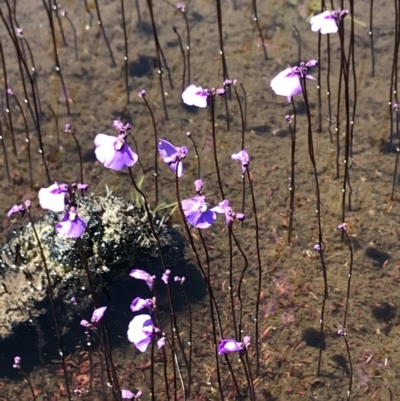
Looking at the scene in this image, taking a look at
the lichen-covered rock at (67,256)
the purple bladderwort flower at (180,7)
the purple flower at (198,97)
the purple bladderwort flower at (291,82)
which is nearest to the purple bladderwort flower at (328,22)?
the purple bladderwort flower at (291,82)

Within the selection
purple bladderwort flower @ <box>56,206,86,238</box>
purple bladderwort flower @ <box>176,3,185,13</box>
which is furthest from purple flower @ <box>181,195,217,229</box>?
purple bladderwort flower @ <box>176,3,185,13</box>

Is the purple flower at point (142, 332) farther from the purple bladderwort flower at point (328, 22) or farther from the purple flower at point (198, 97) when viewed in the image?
the purple bladderwort flower at point (328, 22)

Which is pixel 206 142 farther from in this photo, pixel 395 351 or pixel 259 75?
pixel 395 351

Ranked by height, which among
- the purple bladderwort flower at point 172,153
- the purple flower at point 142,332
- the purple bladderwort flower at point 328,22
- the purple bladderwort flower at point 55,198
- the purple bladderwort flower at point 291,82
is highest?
the purple bladderwort flower at point 328,22

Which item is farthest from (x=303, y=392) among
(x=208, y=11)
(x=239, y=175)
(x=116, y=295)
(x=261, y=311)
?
(x=208, y=11)

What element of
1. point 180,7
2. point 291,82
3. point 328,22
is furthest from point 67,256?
point 180,7

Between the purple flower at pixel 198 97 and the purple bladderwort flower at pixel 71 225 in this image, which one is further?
the purple flower at pixel 198 97

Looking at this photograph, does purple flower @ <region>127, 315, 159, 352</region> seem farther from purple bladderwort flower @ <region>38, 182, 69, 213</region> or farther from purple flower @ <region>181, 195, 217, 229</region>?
purple bladderwort flower @ <region>38, 182, 69, 213</region>

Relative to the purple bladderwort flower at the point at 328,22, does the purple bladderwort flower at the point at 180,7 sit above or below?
below
